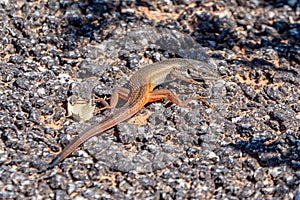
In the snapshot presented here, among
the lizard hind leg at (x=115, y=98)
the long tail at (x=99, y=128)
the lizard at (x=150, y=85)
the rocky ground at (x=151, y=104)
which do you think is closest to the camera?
the rocky ground at (x=151, y=104)

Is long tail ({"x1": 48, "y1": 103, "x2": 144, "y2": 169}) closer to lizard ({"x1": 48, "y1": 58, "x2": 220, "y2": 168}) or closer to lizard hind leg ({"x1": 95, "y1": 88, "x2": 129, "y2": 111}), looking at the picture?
lizard ({"x1": 48, "y1": 58, "x2": 220, "y2": 168})

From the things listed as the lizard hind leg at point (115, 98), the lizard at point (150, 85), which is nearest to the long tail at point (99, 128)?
the lizard at point (150, 85)

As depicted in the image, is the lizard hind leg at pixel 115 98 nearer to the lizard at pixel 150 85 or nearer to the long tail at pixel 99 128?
the lizard at pixel 150 85

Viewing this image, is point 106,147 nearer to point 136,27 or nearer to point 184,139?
point 184,139

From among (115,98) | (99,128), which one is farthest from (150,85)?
(99,128)

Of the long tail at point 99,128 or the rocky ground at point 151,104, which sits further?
the long tail at point 99,128

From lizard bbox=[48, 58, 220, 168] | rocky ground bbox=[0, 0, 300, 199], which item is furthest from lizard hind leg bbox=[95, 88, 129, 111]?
rocky ground bbox=[0, 0, 300, 199]
